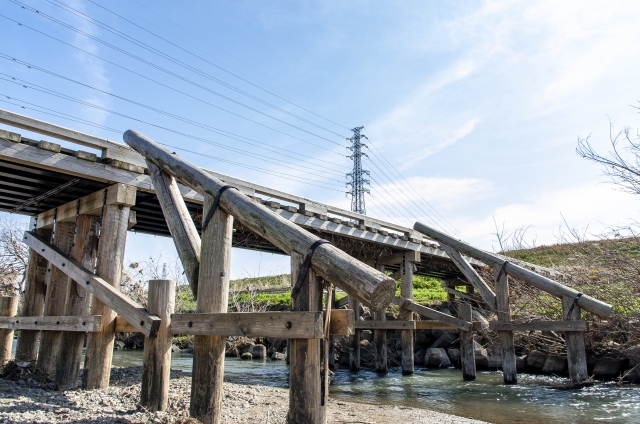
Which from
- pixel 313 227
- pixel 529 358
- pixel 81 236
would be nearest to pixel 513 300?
pixel 529 358

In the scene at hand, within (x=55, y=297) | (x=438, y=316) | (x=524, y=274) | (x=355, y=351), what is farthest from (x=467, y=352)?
(x=55, y=297)

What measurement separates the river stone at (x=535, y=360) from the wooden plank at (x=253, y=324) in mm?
11421

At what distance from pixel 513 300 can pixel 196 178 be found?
10.8 metres

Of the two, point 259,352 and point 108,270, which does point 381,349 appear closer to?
point 259,352

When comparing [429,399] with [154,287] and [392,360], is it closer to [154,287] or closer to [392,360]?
[154,287]

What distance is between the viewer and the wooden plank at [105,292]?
449 cm

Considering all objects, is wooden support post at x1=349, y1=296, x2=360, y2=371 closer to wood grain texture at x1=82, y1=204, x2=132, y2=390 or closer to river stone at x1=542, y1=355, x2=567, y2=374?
river stone at x1=542, y1=355, x2=567, y2=374

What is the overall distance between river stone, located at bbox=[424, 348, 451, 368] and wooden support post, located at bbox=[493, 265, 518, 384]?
15.7 ft

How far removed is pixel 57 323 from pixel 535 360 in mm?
11447

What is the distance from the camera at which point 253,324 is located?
344 centimetres

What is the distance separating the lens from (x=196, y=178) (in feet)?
14.2

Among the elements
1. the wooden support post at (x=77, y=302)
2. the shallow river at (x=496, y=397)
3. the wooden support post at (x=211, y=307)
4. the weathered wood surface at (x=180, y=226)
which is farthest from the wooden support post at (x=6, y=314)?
the wooden support post at (x=211, y=307)

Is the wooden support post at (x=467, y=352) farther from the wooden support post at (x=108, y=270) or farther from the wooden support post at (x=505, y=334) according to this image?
the wooden support post at (x=108, y=270)

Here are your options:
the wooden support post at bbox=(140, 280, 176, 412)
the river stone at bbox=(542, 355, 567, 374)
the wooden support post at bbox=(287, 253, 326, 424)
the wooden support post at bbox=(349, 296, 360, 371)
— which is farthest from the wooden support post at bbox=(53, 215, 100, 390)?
the river stone at bbox=(542, 355, 567, 374)
